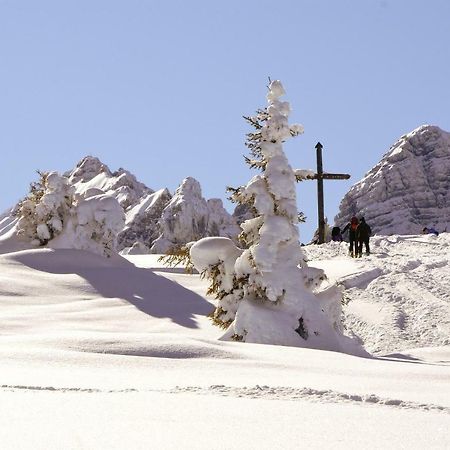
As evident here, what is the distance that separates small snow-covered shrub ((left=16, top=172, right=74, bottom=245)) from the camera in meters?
25.1

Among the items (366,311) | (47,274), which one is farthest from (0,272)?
(366,311)

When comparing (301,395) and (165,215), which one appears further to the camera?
(165,215)

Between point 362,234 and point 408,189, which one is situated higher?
point 408,189

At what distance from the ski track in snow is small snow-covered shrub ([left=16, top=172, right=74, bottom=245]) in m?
18.1

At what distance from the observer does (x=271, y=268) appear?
14.9 meters

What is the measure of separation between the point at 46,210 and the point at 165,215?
6090cm

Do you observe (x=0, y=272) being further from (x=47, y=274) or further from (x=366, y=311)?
(x=366, y=311)

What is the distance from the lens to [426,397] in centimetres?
759

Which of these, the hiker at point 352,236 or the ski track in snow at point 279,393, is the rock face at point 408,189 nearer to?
the hiker at point 352,236

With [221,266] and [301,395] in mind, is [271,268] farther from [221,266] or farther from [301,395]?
[301,395]

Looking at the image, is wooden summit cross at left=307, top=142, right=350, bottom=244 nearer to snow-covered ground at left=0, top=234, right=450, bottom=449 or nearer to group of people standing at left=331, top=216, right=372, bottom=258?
group of people standing at left=331, top=216, right=372, bottom=258

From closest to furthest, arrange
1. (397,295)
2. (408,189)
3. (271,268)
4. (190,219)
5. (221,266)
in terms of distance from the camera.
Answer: (271,268) → (221,266) → (397,295) → (190,219) → (408,189)

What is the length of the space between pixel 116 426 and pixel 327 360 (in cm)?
595

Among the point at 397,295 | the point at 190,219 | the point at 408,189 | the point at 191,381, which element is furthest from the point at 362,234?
the point at 408,189
